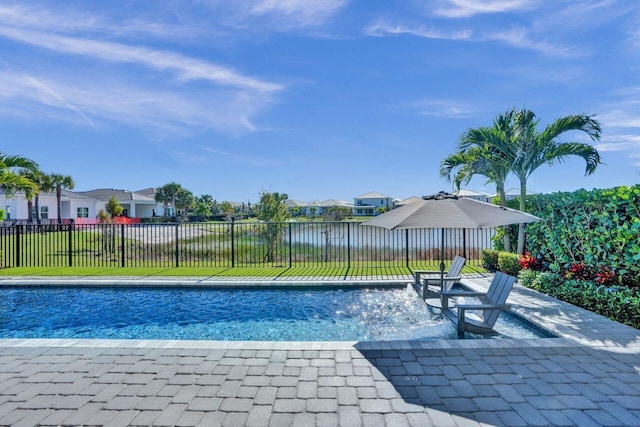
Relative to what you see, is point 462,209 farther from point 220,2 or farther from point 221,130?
point 221,130

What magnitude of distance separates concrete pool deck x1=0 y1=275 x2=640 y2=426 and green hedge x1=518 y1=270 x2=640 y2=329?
0.49m

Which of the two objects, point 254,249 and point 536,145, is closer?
point 536,145

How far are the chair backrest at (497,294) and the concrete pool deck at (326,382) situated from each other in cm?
67

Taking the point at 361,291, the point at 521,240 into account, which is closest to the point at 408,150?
the point at 521,240

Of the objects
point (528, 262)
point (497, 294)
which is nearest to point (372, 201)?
point (528, 262)

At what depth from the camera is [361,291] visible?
7652 millimetres

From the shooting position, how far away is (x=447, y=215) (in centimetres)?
480

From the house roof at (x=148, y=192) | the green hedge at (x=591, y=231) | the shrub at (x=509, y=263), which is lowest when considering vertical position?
the shrub at (x=509, y=263)

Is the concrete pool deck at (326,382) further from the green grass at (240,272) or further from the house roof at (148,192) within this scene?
the house roof at (148,192)

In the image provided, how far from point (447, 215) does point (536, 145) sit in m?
5.68

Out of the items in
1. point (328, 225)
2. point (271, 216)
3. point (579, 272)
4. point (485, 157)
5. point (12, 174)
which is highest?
point (485, 157)

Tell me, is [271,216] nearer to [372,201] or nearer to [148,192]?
[148,192]

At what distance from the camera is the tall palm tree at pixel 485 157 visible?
8.99 metres

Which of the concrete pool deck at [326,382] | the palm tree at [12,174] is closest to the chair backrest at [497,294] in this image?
the concrete pool deck at [326,382]
